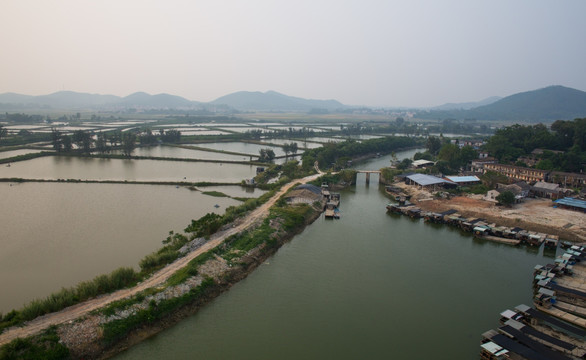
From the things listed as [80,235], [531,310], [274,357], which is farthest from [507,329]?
[80,235]

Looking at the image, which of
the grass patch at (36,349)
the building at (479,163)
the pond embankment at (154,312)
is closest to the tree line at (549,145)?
the building at (479,163)

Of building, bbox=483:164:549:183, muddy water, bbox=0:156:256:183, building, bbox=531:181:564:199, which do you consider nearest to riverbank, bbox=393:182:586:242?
building, bbox=531:181:564:199

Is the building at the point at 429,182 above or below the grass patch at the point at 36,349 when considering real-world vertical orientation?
above

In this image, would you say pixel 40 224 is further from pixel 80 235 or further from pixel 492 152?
pixel 492 152

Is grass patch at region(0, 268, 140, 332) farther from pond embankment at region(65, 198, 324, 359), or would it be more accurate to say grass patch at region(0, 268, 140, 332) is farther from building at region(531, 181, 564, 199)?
building at region(531, 181, 564, 199)

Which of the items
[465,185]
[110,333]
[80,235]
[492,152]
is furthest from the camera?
[492,152]

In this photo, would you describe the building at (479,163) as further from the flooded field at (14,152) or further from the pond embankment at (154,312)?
the flooded field at (14,152)

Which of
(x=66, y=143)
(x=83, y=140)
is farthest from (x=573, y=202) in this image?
(x=66, y=143)
